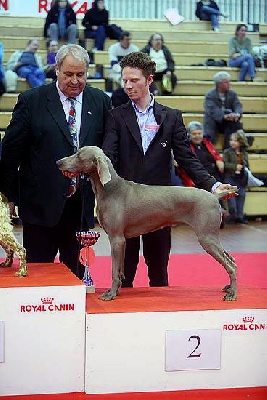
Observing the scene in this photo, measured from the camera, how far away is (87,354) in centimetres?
310

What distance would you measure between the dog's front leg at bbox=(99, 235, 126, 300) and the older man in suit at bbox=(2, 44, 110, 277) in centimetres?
55

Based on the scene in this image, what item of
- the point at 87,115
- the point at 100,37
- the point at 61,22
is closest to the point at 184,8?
the point at 100,37

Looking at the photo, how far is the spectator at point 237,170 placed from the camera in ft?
31.0

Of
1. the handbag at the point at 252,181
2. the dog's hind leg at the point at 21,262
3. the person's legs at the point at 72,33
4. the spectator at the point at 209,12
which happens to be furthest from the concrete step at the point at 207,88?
the dog's hind leg at the point at 21,262

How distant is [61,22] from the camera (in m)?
12.6

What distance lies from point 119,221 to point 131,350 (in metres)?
0.55

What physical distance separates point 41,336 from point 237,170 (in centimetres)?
668

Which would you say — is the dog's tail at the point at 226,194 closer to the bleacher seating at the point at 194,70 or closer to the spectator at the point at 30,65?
the bleacher seating at the point at 194,70

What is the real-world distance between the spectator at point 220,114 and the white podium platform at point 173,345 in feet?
24.3

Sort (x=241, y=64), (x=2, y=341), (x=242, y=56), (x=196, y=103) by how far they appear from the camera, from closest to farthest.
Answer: (x=2, y=341), (x=196, y=103), (x=242, y=56), (x=241, y=64)

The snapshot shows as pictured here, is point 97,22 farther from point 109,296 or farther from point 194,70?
point 109,296

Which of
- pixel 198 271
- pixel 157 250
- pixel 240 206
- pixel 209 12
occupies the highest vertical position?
pixel 209 12

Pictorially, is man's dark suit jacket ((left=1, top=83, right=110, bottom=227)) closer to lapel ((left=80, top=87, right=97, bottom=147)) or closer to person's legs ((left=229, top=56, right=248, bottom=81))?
lapel ((left=80, top=87, right=97, bottom=147))

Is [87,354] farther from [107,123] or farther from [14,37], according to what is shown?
[14,37]
